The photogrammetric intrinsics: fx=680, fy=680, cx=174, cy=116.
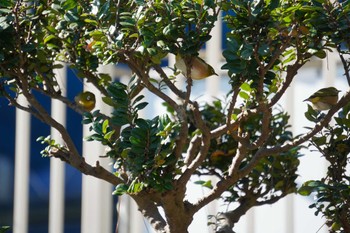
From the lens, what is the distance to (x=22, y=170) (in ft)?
9.41

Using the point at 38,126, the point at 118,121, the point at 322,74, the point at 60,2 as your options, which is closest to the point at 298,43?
the point at 118,121

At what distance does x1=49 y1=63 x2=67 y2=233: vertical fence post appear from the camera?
281cm

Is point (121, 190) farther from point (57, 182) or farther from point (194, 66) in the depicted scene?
point (57, 182)

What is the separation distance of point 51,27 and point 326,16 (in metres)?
0.65

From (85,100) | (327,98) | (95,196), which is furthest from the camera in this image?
(95,196)

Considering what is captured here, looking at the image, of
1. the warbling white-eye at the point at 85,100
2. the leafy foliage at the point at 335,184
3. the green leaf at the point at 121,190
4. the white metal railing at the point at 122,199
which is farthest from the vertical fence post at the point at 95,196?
the green leaf at the point at 121,190

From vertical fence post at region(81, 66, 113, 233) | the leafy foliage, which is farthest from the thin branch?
vertical fence post at region(81, 66, 113, 233)

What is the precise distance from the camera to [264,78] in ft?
4.66

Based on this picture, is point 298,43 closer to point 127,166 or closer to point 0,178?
point 127,166

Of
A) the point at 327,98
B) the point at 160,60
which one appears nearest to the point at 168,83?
the point at 160,60

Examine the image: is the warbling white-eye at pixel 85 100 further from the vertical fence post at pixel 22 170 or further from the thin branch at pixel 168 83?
the vertical fence post at pixel 22 170

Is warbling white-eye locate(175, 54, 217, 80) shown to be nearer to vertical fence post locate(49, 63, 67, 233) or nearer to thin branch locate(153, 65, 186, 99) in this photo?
thin branch locate(153, 65, 186, 99)

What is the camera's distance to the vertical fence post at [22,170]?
2.86 meters

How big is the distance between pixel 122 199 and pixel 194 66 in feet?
4.93
